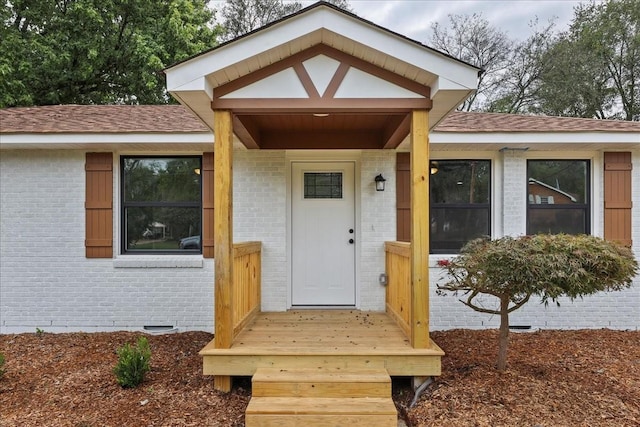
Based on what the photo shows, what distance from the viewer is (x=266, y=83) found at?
3410mm

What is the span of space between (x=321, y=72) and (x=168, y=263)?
10.5 feet

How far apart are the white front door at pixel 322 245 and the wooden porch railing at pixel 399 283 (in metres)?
0.56

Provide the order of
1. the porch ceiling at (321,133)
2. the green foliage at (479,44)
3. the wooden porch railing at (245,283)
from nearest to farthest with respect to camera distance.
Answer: the wooden porch railing at (245,283), the porch ceiling at (321,133), the green foliage at (479,44)

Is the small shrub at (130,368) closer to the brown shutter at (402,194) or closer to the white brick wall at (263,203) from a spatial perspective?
the white brick wall at (263,203)

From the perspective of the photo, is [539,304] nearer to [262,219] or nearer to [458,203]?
[458,203]

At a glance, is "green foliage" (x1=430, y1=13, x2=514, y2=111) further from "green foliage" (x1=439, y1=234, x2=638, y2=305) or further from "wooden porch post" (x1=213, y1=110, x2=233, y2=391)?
"wooden porch post" (x1=213, y1=110, x2=233, y2=391)

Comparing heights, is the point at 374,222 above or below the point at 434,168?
below

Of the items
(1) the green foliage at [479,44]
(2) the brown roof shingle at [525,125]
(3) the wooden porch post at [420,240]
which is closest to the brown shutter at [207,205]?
(3) the wooden porch post at [420,240]

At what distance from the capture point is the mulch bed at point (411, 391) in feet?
9.74

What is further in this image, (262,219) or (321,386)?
(262,219)

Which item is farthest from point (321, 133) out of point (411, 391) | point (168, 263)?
point (411, 391)

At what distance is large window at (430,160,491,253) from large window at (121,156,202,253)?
3.13 metres

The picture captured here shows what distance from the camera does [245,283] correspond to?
4.23 m

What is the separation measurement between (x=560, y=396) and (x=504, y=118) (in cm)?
373
